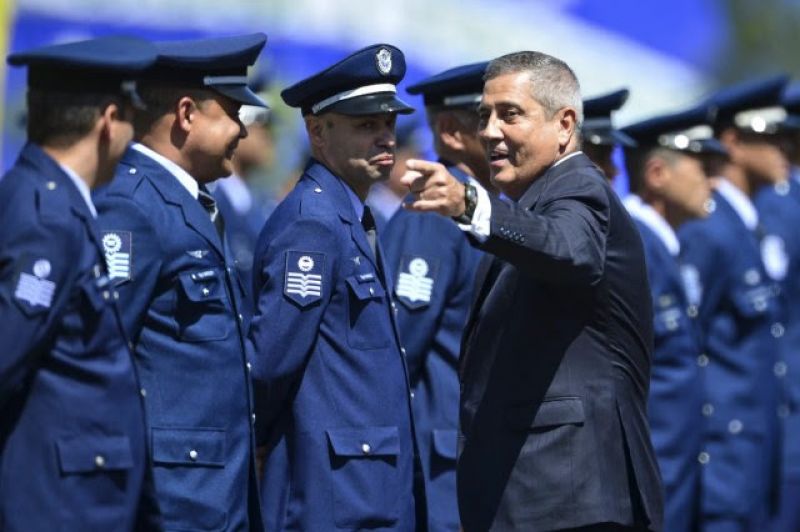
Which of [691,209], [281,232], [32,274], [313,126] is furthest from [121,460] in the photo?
[691,209]

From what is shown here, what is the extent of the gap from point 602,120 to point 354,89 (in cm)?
265

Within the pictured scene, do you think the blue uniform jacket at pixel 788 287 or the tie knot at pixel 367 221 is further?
the blue uniform jacket at pixel 788 287

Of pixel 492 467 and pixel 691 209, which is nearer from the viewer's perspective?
pixel 492 467

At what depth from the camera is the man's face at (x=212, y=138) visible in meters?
6.40

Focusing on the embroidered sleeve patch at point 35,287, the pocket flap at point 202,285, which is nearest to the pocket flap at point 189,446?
the pocket flap at point 202,285

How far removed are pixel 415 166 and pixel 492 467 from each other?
1.17 metres

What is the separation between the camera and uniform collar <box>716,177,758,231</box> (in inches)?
427

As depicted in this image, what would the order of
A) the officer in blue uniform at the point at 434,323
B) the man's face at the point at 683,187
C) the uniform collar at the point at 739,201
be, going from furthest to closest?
the uniform collar at the point at 739,201 < the man's face at the point at 683,187 < the officer in blue uniform at the point at 434,323

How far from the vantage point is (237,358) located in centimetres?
611

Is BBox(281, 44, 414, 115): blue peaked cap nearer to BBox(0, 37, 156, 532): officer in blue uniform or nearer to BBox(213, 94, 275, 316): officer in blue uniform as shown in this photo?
BBox(0, 37, 156, 532): officer in blue uniform

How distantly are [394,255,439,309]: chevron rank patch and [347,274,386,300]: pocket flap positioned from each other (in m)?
1.05

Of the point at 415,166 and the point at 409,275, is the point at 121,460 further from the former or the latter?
the point at 409,275

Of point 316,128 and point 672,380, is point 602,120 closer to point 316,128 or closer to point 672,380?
point 672,380

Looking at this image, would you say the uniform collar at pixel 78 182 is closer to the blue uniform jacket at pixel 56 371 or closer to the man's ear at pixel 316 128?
the blue uniform jacket at pixel 56 371
